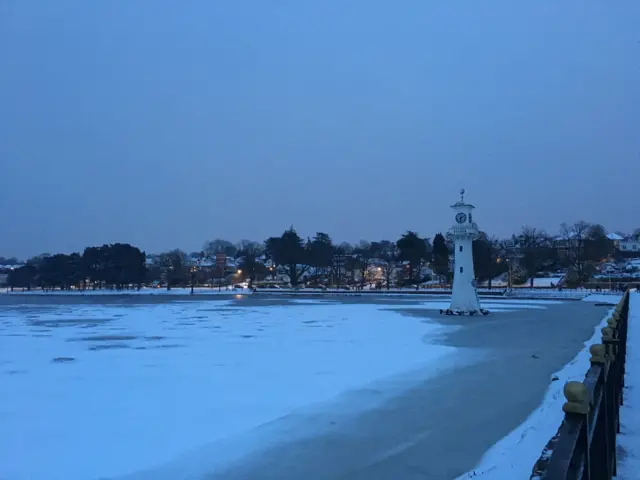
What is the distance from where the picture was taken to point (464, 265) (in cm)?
3475

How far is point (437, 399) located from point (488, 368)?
389cm

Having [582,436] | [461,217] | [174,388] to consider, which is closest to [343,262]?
[461,217]

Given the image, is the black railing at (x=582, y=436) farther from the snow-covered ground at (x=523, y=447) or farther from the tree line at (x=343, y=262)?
the tree line at (x=343, y=262)

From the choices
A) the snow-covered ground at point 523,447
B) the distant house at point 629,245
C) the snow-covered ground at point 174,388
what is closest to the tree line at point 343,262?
the distant house at point 629,245

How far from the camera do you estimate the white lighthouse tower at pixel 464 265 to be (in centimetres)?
3422

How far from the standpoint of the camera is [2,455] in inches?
289

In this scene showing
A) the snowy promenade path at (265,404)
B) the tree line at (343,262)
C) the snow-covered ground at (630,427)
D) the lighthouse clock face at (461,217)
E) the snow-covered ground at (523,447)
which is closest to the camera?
the snow-covered ground at (630,427)

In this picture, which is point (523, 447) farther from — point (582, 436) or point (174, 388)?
point (174, 388)

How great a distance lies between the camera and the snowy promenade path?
7082mm

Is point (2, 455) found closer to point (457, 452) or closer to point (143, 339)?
point (457, 452)

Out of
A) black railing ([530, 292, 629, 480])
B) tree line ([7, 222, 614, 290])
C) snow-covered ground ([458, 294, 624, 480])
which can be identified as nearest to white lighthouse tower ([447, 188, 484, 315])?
snow-covered ground ([458, 294, 624, 480])

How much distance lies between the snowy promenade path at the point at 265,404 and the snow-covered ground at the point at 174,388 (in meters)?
0.04

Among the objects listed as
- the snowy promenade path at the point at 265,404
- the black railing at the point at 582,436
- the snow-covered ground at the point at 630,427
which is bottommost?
the snowy promenade path at the point at 265,404

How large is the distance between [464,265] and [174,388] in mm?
25953
